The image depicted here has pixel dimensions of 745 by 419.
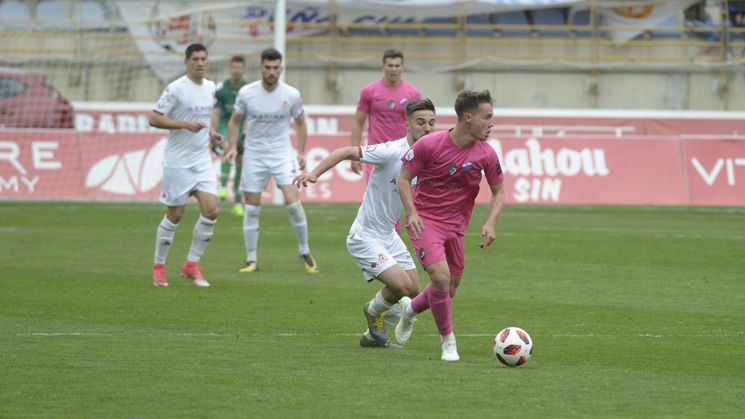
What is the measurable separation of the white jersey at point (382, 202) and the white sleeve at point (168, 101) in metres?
4.16

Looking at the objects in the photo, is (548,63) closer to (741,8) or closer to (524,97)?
(524,97)

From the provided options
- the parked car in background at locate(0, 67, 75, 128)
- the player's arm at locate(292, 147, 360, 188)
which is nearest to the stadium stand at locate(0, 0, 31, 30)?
the parked car in background at locate(0, 67, 75, 128)

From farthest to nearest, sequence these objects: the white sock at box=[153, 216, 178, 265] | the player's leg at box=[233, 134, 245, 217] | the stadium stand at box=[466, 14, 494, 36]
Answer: the stadium stand at box=[466, 14, 494, 36], the player's leg at box=[233, 134, 245, 217], the white sock at box=[153, 216, 178, 265]

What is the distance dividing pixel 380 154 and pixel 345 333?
1.39 meters

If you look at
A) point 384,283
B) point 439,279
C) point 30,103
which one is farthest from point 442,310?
point 30,103

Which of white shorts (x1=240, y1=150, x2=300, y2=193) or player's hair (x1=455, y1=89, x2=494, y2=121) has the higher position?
player's hair (x1=455, y1=89, x2=494, y2=121)

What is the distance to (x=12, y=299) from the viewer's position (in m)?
11.8

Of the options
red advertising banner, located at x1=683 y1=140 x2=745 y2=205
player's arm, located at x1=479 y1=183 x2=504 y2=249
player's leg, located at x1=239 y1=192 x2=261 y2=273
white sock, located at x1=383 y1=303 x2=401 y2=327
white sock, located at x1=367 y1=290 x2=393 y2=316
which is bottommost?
red advertising banner, located at x1=683 y1=140 x2=745 y2=205

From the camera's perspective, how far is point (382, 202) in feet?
31.6

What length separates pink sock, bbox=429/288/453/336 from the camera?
28.1 feet

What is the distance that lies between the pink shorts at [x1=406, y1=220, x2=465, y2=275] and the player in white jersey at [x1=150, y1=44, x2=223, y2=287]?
15.7ft

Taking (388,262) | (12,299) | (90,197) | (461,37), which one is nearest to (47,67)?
(90,197)

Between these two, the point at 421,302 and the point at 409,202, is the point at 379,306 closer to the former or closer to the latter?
the point at 421,302

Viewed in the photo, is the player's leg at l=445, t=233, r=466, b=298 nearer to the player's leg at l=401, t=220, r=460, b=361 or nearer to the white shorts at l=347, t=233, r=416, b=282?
the player's leg at l=401, t=220, r=460, b=361
